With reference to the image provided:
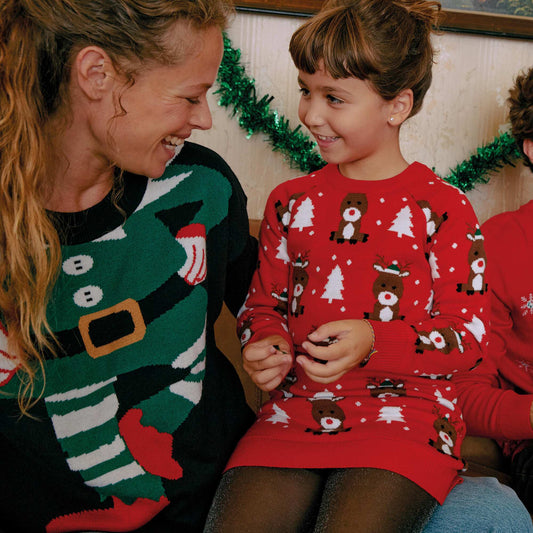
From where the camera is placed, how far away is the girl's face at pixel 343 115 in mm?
1144

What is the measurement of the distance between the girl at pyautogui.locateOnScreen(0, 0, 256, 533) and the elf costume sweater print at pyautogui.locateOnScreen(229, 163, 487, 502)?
0.15m

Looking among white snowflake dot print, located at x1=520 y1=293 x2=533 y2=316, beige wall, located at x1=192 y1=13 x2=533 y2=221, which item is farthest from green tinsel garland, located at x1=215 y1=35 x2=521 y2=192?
white snowflake dot print, located at x1=520 y1=293 x2=533 y2=316

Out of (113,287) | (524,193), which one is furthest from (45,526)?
(524,193)

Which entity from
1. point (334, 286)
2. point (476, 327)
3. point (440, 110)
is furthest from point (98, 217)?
point (440, 110)

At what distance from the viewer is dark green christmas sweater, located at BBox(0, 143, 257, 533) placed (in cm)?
100

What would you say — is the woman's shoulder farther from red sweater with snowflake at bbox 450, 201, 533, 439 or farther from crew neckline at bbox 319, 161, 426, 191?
crew neckline at bbox 319, 161, 426, 191

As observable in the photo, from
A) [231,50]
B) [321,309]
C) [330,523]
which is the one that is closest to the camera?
[330,523]

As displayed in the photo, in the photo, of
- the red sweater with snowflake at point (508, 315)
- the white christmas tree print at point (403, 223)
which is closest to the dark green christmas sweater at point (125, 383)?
the white christmas tree print at point (403, 223)

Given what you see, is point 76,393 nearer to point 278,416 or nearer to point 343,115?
point 278,416

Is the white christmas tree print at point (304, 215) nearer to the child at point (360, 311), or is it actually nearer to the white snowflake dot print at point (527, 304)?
the child at point (360, 311)

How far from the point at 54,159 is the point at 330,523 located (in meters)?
0.71

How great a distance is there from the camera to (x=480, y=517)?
98 cm

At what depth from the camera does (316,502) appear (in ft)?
3.42

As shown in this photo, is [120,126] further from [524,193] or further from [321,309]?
[524,193]
